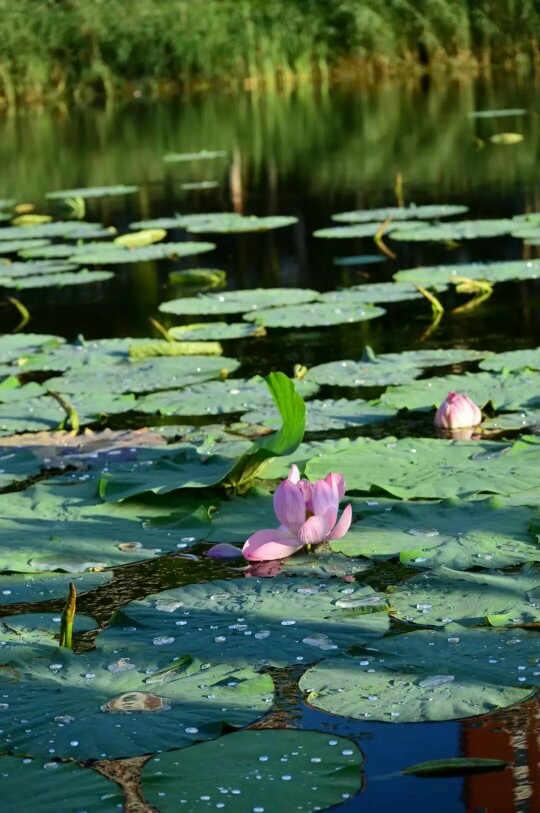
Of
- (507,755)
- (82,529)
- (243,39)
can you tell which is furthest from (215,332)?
(243,39)

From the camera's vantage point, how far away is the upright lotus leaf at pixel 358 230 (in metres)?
5.61

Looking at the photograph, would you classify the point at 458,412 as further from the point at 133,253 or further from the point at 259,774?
the point at 133,253

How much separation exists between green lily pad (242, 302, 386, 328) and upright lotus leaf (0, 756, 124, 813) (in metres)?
2.54

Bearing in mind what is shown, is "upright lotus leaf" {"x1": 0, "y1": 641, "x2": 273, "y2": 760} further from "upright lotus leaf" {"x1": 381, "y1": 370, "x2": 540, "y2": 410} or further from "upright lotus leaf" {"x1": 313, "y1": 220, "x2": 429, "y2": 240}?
"upright lotus leaf" {"x1": 313, "y1": 220, "x2": 429, "y2": 240}

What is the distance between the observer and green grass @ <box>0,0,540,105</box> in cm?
1655

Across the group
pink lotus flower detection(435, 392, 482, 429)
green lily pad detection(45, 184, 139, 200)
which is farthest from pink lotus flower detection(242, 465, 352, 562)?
green lily pad detection(45, 184, 139, 200)

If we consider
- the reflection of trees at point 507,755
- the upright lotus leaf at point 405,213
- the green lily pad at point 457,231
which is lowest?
the reflection of trees at point 507,755

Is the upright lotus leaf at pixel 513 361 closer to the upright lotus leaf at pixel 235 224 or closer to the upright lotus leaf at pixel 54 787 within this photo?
the upright lotus leaf at pixel 54 787

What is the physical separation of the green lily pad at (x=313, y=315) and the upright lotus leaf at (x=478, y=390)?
0.92 metres

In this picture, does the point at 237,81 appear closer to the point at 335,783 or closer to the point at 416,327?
the point at 416,327

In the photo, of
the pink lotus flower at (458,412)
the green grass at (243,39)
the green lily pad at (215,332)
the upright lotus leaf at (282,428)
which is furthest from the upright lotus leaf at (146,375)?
the green grass at (243,39)

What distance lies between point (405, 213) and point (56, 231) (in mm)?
1757

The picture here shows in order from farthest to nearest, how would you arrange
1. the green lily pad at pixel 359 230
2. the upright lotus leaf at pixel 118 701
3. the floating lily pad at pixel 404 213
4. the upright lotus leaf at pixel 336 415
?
1. the floating lily pad at pixel 404 213
2. the green lily pad at pixel 359 230
3. the upright lotus leaf at pixel 336 415
4. the upright lotus leaf at pixel 118 701

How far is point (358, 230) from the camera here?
5.77 metres
